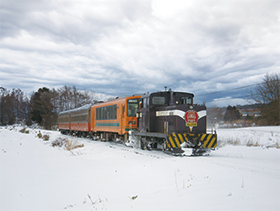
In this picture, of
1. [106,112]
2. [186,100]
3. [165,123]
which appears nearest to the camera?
[165,123]

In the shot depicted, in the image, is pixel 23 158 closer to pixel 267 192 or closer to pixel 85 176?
pixel 85 176

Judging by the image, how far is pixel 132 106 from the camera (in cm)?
1559

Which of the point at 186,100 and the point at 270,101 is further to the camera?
the point at 270,101

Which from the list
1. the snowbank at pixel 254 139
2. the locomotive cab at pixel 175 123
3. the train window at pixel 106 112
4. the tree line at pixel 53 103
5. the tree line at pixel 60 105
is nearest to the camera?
the locomotive cab at pixel 175 123

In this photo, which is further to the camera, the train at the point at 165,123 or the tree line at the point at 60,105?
the tree line at the point at 60,105

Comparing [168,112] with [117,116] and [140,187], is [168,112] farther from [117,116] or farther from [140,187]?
[117,116]

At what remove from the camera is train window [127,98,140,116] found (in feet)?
51.0

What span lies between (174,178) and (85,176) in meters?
3.15

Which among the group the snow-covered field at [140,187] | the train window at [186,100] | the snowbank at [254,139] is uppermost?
the train window at [186,100]

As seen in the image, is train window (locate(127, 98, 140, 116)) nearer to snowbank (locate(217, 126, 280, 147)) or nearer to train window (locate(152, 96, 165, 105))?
train window (locate(152, 96, 165, 105))

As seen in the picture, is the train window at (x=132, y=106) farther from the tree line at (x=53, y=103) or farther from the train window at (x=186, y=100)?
the tree line at (x=53, y=103)

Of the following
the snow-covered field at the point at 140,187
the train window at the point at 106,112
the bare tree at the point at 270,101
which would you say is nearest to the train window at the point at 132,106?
the train window at the point at 106,112

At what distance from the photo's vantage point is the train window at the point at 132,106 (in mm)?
15547

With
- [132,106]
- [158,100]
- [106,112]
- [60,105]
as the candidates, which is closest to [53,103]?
[60,105]
